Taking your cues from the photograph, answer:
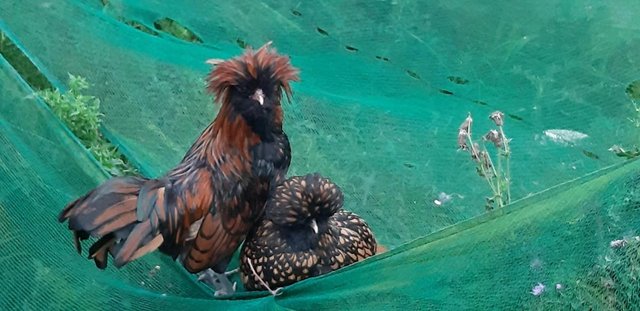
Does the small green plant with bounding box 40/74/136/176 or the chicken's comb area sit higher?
the chicken's comb area

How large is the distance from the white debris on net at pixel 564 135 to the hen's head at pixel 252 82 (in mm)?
1344

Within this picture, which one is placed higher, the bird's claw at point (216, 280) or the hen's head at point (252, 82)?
the hen's head at point (252, 82)

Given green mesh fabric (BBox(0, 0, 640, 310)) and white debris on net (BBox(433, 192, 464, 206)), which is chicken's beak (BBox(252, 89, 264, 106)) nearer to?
green mesh fabric (BBox(0, 0, 640, 310))

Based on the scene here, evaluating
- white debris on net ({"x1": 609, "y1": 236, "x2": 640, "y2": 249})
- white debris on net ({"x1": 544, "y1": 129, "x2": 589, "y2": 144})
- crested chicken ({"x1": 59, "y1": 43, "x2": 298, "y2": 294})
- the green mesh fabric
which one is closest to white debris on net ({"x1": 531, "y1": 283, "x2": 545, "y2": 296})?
white debris on net ({"x1": 609, "y1": 236, "x2": 640, "y2": 249})

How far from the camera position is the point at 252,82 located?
8.54ft

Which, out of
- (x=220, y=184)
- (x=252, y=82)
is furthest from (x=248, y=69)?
(x=220, y=184)

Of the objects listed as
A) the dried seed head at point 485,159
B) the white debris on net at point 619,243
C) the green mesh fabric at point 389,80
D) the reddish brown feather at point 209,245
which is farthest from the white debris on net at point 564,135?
the white debris on net at point 619,243

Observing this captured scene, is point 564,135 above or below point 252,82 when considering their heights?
above

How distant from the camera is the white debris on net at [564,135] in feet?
11.7

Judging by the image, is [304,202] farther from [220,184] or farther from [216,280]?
[216,280]

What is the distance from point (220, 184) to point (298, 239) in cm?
28

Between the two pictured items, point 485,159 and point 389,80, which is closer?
point 485,159

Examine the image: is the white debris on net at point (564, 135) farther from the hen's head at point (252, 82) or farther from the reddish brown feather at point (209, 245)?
the reddish brown feather at point (209, 245)

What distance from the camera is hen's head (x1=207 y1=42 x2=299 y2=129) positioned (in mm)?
2588
